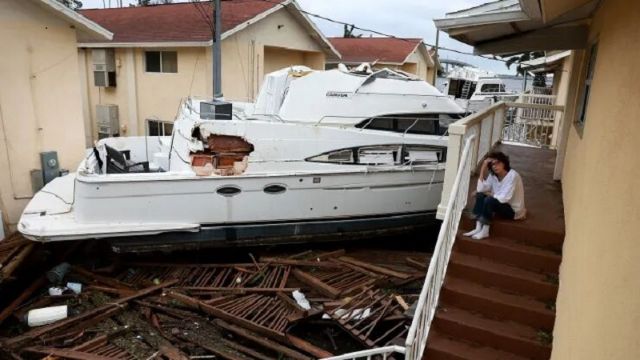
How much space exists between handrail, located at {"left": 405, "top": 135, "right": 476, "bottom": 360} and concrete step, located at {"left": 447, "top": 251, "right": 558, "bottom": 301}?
15cm

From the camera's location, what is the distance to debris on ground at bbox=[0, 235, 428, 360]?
578 cm

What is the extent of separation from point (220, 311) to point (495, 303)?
143 inches

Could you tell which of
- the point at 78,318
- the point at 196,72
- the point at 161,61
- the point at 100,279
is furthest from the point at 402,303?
the point at 161,61

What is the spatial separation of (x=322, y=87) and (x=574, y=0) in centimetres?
517

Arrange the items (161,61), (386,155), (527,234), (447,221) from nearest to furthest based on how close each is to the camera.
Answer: (447,221)
(527,234)
(386,155)
(161,61)

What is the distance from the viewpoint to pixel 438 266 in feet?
14.3

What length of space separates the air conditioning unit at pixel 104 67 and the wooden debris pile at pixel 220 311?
10.2 meters

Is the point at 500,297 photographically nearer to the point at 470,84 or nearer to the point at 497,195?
the point at 497,195

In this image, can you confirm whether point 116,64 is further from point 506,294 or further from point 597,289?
point 597,289

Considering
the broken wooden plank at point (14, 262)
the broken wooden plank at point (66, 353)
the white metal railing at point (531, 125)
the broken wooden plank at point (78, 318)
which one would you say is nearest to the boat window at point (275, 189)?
the broken wooden plank at point (78, 318)

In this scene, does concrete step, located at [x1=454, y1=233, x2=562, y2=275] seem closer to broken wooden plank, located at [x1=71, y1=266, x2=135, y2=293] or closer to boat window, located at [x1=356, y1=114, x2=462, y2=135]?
boat window, located at [x1=356, y1=114, x2=462, y2=135]

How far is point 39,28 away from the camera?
28.1ft

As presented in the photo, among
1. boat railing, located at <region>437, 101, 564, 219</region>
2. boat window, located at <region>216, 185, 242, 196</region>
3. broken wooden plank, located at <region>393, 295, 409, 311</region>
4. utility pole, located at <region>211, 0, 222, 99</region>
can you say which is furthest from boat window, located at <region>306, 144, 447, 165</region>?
utility pole, located at <region>211, 0, 222, 99</region>

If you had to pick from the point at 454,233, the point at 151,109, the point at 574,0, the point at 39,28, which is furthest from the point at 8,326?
the point at 151,109
